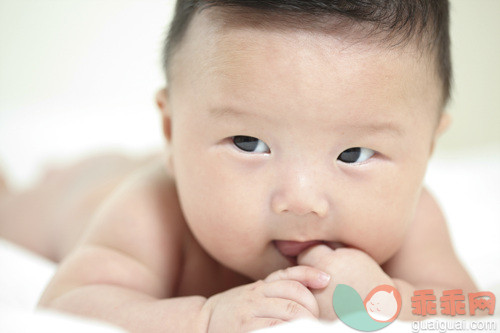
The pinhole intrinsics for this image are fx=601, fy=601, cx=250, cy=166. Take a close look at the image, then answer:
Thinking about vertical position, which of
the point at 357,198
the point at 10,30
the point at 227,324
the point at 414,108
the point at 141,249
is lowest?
the point at 10,30

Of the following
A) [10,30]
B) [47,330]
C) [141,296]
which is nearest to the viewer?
[47,330]

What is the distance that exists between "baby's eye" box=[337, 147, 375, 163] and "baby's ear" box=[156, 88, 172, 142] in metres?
0.36

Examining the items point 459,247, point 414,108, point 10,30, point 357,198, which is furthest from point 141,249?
point 10,30

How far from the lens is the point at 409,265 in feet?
3.80

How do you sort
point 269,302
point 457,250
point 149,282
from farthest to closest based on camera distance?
point 457,250, point 149,282, point 269,302

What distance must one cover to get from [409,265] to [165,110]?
553 millimetres

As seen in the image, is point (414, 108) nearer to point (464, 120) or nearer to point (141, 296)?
point (141, 296)

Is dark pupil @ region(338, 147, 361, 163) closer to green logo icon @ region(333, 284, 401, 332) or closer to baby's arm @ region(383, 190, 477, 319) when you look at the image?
green logo icon @ region(333, 284, 401, 332)

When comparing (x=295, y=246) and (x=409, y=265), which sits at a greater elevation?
(x=295, y=246)

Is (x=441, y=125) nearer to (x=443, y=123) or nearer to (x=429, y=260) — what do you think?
(x=443, y=123)

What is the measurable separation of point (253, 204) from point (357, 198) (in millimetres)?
161

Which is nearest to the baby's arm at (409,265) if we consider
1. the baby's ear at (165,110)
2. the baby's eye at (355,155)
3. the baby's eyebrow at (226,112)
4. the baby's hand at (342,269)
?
the baby's hand at (342,269)

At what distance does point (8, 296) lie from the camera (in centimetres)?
105

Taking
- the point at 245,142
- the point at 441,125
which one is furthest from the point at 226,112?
the point at 441,125
